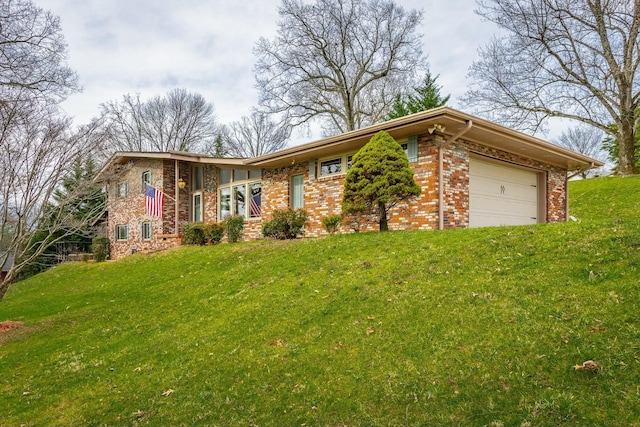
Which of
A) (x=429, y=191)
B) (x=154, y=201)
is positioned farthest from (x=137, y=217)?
(x=429, y=191)

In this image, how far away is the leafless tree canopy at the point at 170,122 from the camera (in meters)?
35.9

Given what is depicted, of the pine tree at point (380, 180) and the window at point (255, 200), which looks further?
the window at point (255, 200)

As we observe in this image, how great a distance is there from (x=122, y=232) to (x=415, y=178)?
62.0ft

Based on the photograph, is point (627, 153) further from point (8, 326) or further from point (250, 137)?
point (250, 137)

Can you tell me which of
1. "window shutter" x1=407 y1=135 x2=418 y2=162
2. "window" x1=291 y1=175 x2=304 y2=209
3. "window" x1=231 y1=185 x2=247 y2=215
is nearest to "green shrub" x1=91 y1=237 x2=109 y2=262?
"window" x1=231 y1=185 x2=247 y2=215

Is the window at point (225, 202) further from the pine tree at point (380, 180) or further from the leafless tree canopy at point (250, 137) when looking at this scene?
the leafless tree canopy at point (250, 137)

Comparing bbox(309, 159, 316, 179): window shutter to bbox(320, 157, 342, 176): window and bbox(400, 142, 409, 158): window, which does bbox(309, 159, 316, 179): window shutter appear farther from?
bbox(400, 142, 409, 158): window

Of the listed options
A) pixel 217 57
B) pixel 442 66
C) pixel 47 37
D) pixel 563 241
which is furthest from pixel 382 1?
pixel 563 241

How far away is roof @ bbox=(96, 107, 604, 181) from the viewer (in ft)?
33.1

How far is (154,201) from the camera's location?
18.4 meters

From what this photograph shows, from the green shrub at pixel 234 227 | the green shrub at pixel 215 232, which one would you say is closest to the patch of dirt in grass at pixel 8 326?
the green shrub at pixel 234 227

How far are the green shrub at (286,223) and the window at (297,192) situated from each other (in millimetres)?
824

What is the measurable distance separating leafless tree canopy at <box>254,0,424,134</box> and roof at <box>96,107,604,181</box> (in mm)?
13898

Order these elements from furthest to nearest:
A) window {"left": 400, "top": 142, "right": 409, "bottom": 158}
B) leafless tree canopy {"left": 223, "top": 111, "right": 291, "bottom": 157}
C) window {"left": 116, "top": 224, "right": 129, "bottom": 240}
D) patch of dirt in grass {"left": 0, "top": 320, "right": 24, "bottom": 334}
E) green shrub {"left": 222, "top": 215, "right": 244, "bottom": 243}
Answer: leafless tree canopy {"left": 223, "top": 111, "right": 291, "bottom": 157}
window {"left": 116, "top": 224, "right": 129, "bottom": 240}
green shrub {"left": 222, "top": 215, "right": 244, "bottom": 243}
window {"left": 400, "top": 142, "right": 409, "bottom": 158}
patch of dirt in grass {"left": 0, "top": 320, "right": 24, "bottom": 334}
